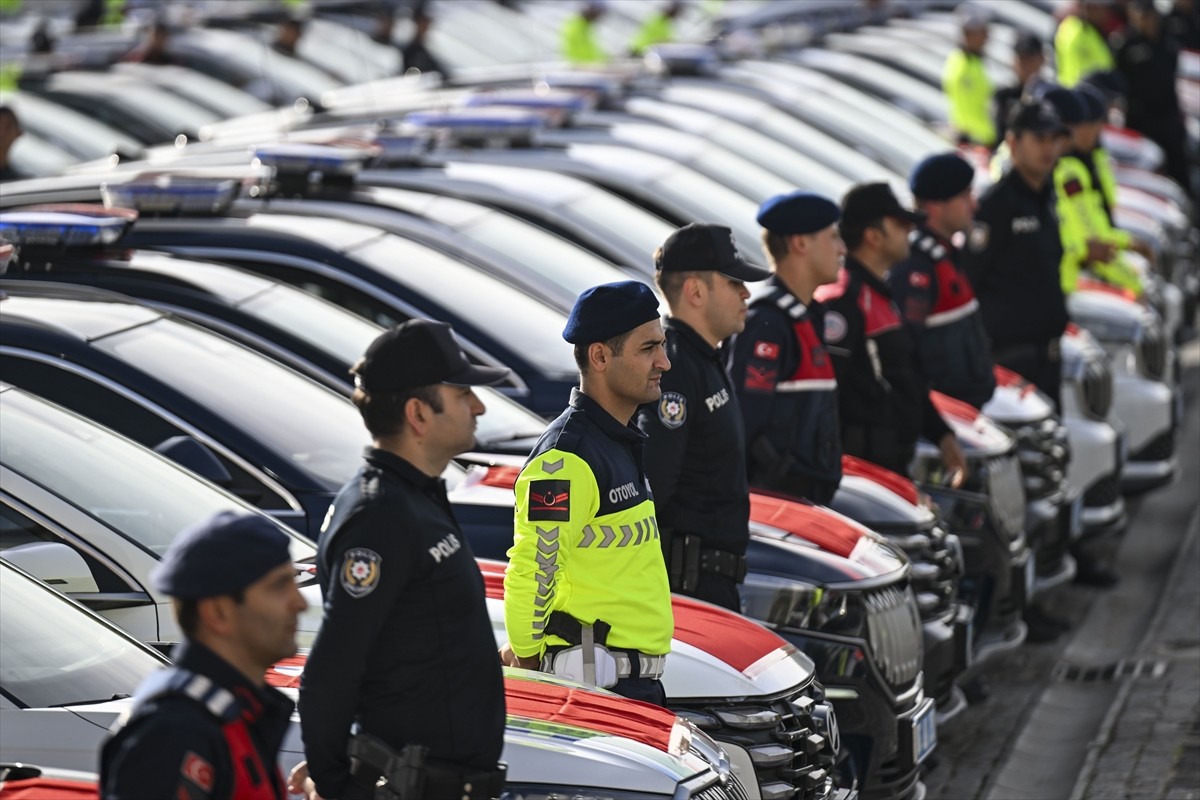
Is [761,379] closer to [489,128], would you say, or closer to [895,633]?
[895,633]

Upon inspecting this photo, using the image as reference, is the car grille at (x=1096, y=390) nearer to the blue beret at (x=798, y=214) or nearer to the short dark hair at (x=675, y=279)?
the blue beret at (x=798, y=214)

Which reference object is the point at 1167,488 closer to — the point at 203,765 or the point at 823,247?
the point at 823,247

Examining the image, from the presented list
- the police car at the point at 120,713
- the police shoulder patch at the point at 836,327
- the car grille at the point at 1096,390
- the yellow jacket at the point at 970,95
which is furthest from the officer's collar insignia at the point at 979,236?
the yellow jacket at the point at 970,95

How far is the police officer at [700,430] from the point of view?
5465 millimetres

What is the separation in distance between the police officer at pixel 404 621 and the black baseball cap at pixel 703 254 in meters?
1.84

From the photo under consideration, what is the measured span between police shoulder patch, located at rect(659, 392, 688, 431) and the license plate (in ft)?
4.00

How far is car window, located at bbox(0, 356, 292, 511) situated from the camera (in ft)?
19.3

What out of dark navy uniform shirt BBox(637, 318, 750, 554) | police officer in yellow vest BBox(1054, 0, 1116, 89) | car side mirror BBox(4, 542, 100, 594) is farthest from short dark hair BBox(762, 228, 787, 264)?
police officer in yellow vest BBox(1054, 0, 1116, 89)

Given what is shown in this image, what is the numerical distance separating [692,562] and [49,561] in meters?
1.71

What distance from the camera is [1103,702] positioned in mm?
8055

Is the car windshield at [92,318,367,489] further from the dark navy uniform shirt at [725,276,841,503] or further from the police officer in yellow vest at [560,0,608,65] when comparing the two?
the police officer in yellow vest at [560,0,608,65]

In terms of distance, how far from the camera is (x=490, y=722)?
3.82 m

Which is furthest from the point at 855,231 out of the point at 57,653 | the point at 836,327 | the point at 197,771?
the point at 197,771

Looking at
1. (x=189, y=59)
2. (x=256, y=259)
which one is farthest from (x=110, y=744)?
(x=189, y=59)
